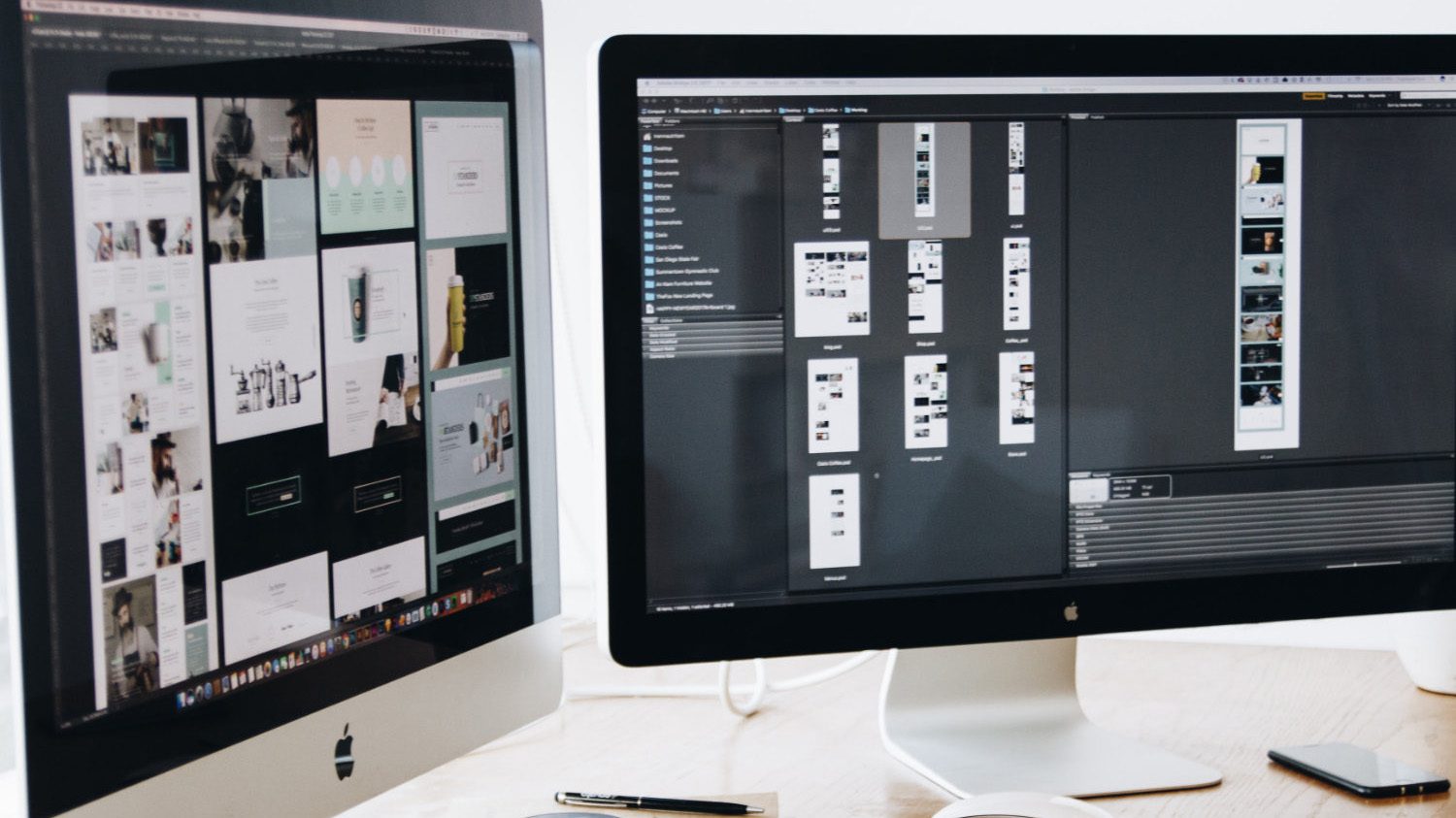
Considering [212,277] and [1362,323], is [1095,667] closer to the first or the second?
[1362,323]

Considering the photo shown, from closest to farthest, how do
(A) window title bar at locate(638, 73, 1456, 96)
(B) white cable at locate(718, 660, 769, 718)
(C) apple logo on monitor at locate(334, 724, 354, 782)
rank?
(C) apple logo on monitor at locate(334, 724, 354, 782)
(A) window title bar at locate(638, 73, 1456, 96)
(B) white cable at locate(718, 660, 769, 718)

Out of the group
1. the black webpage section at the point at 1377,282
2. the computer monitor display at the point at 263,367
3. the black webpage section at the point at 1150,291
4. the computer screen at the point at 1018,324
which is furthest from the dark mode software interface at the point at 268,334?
the black webpage section at the point at 1377,282

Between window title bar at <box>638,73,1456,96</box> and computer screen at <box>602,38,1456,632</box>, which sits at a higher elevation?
window title bar at <box>638,73,1456,96</box>

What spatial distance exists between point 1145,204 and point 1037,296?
0.09 meters

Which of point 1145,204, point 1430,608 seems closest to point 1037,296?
point 1145,204

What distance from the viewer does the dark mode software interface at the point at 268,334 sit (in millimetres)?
622

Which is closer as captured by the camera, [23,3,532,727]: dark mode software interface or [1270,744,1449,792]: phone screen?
[23,3,532,727]: dark mode software interface

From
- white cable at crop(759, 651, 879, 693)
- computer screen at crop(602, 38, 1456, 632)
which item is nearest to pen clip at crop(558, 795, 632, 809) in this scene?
computer screen at crop(602, 38, 1456, 632)

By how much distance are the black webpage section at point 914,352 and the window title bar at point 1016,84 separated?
0.02m

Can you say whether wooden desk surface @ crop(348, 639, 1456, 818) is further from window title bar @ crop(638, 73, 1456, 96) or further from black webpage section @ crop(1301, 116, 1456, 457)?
window title bar @ crop(638, 73, 1456, 96)

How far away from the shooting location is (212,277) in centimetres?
67

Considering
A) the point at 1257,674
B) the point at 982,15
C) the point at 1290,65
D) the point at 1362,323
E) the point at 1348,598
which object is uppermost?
the point at 982,15

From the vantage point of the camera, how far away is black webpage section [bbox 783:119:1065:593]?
2.95 ft

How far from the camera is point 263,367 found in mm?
700
